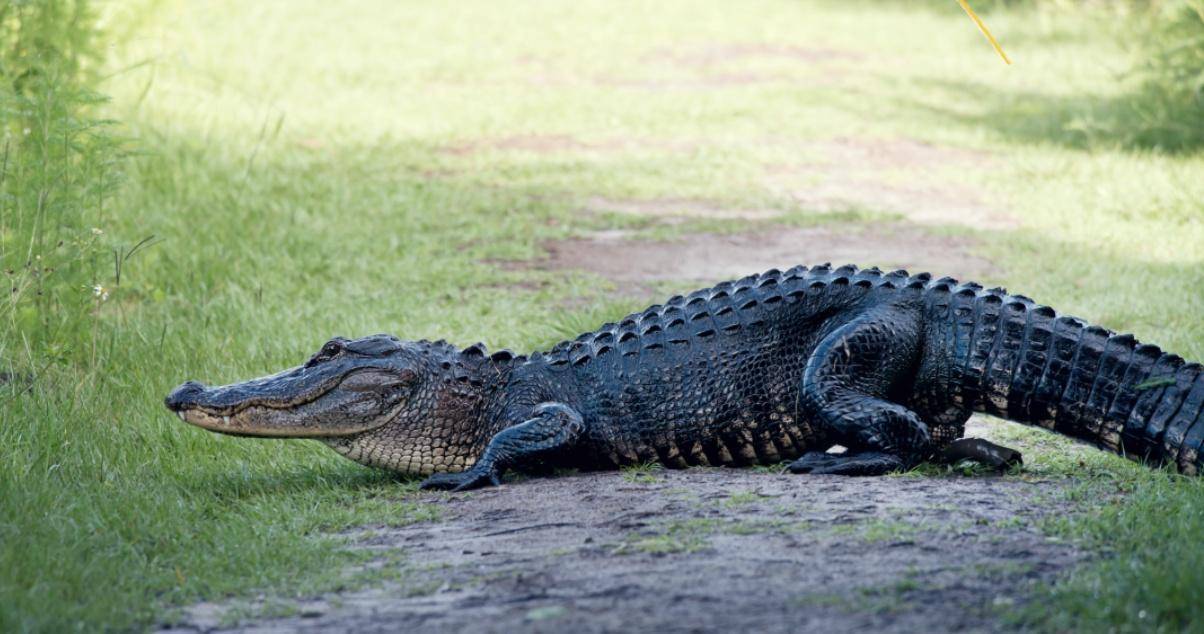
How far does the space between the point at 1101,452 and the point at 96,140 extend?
4548mm

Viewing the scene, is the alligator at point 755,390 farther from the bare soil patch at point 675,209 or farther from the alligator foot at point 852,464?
the bare soil patch at point 675,209

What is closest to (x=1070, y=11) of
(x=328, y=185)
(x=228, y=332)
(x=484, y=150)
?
(x=484, y=150)

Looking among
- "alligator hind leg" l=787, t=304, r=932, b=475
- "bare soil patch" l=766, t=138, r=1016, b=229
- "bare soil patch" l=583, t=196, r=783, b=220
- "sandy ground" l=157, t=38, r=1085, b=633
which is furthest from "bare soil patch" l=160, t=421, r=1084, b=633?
"bare soil patch" l=766, t=138, r=1016, b=229

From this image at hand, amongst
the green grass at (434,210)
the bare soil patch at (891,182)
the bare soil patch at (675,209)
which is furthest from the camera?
the bare soil patch at (891,182)

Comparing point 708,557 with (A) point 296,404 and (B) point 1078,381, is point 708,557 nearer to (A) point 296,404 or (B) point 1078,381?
(B) point 1078,381

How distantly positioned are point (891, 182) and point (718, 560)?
802cm

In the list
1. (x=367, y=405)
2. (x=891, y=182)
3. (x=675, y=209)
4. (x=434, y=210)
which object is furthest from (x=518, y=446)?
(x=891, y=182)

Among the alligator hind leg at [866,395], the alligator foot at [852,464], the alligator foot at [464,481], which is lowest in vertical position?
the alligator foot at [464,481]

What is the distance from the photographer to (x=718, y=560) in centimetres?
391

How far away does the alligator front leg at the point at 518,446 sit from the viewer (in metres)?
5.14

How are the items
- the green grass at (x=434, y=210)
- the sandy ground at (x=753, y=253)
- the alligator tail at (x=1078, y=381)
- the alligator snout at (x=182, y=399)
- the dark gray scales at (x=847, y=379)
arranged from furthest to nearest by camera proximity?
the sandy ground at (x=753, y=253)
the alligator snout at (x=182, y=399)
the dark gray scales at (x=847, y=379)
the alligator tail at (x=1078, y=381)
the green grass at (x=434, y=210)

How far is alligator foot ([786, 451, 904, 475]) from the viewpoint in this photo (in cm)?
498

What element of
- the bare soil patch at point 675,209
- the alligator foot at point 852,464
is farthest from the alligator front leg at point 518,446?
the bare soil patch at point 675,209

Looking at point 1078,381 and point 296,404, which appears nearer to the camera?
point 1078,381
